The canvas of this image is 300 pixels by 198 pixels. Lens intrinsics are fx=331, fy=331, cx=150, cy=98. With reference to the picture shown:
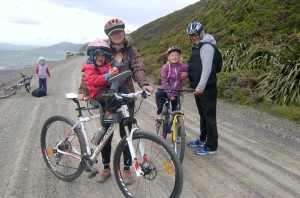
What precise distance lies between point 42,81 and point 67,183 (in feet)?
32.7

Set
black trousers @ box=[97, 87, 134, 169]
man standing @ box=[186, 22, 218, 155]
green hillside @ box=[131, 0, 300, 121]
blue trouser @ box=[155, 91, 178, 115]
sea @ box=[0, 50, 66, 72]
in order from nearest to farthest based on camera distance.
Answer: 1. black trousers @ box=[97, 87, 134, 169]
2. man standing @ box=[186, 22, 218, 155]
3. blue trouser @ box=[155, 91, 178, 115]
4. green hillside @ box=[131, 0, 300, 121]
5. sea @ box=[0, 50, 66, 72]

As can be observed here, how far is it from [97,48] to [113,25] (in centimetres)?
37

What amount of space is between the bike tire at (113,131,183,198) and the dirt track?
0.44 m

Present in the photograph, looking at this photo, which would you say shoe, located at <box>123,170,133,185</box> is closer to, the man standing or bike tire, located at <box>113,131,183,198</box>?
bike tire, located at <box>113,131,183,198</box>

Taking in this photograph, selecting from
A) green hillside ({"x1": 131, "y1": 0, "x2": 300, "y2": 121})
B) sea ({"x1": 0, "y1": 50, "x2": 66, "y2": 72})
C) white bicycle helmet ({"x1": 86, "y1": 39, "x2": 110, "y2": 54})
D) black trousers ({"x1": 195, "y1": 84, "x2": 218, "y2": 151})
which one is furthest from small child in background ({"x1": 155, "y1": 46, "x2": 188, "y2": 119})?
sea ({"x1": 0, "y1": 50, "x2": 66, "y2": 72})

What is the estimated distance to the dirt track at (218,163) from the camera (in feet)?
15.3

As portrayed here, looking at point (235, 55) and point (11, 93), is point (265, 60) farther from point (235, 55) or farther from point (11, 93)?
point (11, 93)

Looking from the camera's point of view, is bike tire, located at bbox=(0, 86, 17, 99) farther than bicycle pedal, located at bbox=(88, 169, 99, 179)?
Yes

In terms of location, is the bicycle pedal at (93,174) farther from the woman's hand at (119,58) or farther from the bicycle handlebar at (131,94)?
the woman's hand at (119,58)

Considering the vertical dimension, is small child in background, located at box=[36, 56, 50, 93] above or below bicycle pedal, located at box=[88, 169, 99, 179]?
above

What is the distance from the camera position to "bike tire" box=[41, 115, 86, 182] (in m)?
4.68

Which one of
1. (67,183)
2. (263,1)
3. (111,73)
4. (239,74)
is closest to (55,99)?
(239,74)

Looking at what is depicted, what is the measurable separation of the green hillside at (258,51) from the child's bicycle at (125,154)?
234 inches

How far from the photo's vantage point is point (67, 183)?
4.88 m
